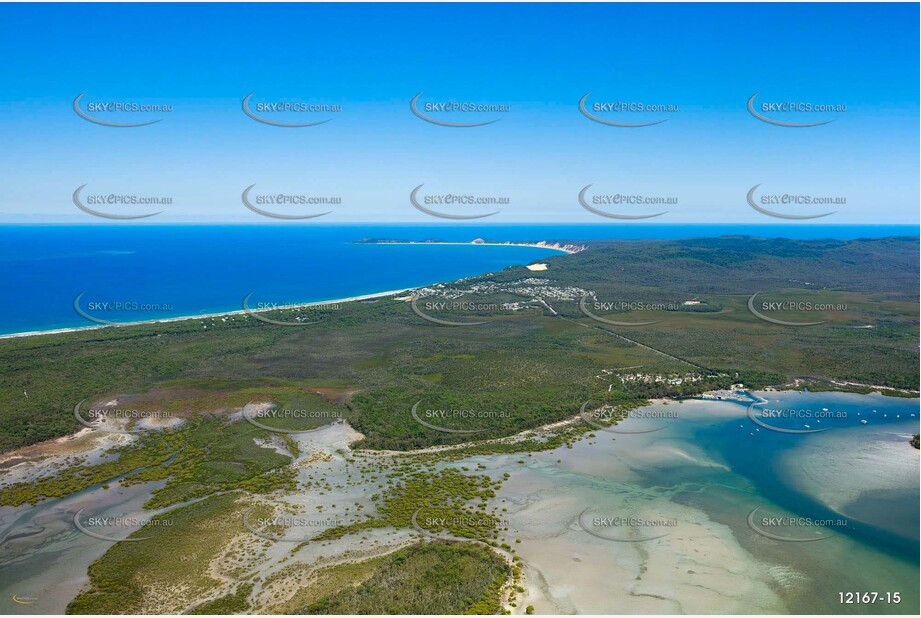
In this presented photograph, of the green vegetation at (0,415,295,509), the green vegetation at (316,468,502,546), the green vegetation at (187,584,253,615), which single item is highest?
the green vegetation at (0,415,295,509)

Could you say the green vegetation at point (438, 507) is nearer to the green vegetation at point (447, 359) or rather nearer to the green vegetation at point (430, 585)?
the green vegetation at point (430, 585)

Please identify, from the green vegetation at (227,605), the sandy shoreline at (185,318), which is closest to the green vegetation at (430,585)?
the green vegetation at (227,605)

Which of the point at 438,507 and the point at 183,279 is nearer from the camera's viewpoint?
the point at 438,507

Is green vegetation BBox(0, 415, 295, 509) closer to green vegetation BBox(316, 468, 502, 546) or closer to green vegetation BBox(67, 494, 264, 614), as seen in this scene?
green vegetation BBox(67, 494, 264, 614)

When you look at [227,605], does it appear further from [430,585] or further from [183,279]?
[183,279]

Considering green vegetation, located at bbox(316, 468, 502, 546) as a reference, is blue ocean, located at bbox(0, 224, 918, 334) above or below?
above

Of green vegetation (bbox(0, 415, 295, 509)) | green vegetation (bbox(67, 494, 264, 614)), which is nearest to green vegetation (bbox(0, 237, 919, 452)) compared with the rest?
green vegetation (bbox(0, 415, 295, 509))

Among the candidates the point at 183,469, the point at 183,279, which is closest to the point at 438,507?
the point at 183,469

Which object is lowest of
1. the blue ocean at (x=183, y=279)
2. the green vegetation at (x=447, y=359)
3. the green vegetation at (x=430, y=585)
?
A: the green vegetation at (x=430, y=585)

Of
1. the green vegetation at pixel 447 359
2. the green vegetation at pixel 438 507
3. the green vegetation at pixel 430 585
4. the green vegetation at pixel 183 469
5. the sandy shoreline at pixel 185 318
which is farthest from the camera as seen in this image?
the sandy shoreline at pixel 185 318
